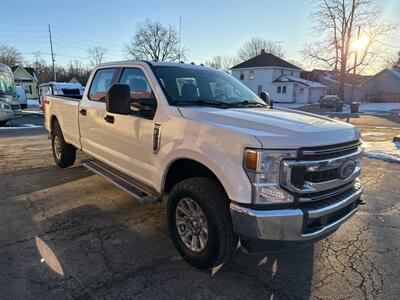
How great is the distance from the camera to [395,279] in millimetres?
3135

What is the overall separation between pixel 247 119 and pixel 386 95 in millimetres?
54719

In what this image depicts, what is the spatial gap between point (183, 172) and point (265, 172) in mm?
1235

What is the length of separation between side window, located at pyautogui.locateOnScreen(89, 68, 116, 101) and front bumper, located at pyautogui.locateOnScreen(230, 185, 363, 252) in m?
3.00

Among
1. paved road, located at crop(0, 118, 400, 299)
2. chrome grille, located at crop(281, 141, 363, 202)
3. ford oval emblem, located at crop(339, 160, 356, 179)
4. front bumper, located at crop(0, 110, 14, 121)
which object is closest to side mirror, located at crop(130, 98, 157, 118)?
paved road, located at crop(0, 118, 400, 299)

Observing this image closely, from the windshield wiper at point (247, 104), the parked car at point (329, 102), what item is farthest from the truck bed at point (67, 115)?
the parked car at point (329, 102)

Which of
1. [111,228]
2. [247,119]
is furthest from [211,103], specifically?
[111,228]

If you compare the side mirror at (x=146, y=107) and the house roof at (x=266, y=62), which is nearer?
the side mirror at (x=146, y=107)

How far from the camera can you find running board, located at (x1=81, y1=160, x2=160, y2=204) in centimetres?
367

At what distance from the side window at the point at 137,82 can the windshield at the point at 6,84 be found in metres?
16.9

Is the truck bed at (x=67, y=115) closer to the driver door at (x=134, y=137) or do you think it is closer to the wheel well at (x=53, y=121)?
the wheel well at (x=53, y=121)

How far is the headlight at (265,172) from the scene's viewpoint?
2586mm

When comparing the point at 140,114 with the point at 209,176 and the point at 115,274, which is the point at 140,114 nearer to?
the point at 209,176

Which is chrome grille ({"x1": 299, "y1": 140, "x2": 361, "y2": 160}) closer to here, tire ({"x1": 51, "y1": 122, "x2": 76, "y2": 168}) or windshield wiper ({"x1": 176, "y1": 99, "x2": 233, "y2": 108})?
windshield wiper ({"x1": 176, "y1": 99, "x2": 233, "y2": 108})

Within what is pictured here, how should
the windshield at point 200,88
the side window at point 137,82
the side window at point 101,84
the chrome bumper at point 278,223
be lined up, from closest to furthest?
the chrome bumper at point 278,223, the windshield at point 200,88, the side window at point 137,82, the side window at point 101,84
